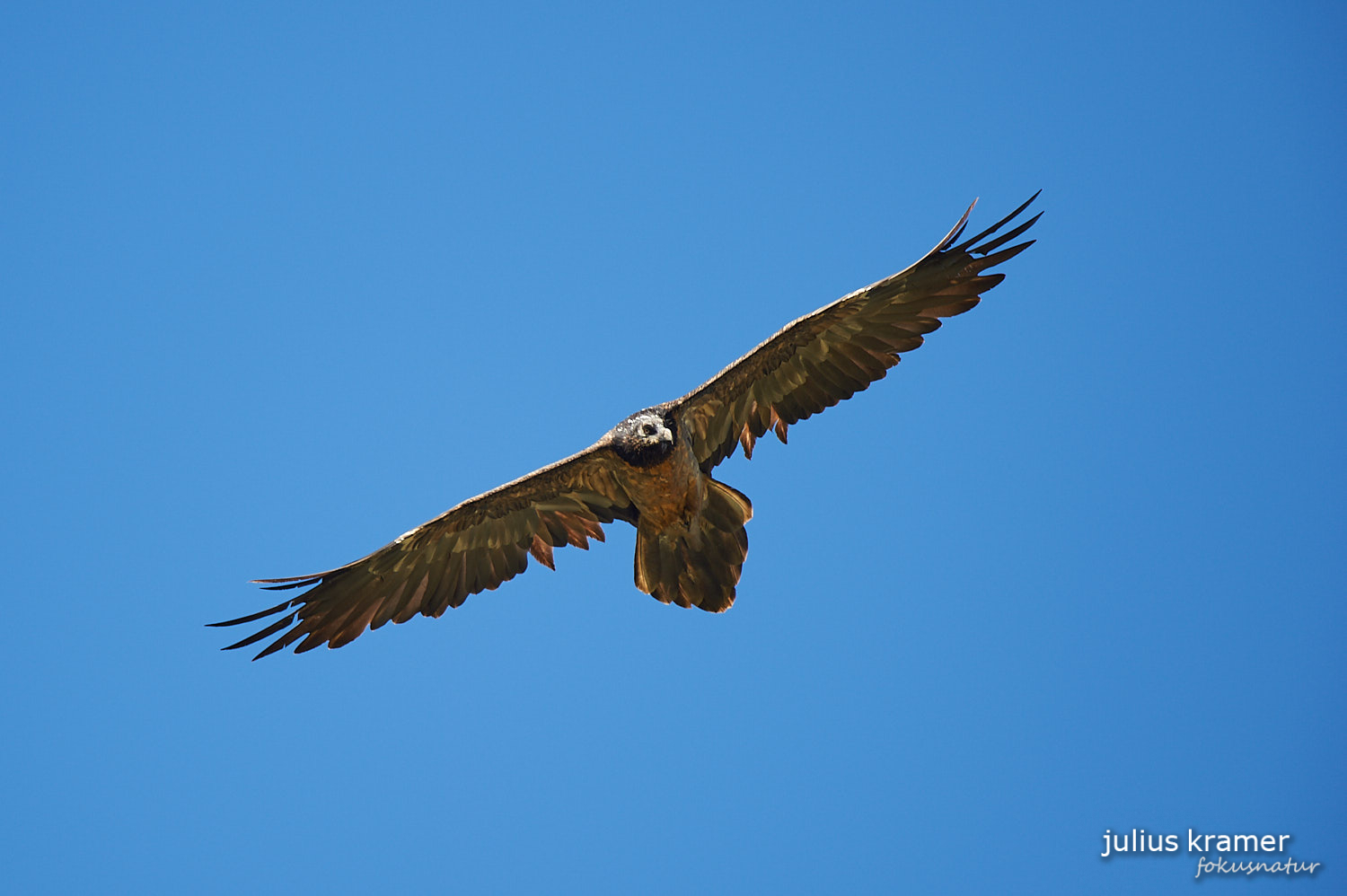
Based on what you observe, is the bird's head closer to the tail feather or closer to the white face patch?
the white face patch

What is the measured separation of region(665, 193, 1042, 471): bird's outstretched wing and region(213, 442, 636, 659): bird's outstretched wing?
4.07 ft

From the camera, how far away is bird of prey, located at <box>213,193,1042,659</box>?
35.4 feet

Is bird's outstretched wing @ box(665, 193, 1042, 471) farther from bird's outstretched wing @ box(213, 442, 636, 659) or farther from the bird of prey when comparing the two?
bird's outstretched wing @ box(213, 442, 636, 659)

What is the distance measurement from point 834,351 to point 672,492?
218 centimetres

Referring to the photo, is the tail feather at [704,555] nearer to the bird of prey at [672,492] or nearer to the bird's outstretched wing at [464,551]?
the bird of prey at [672,492]

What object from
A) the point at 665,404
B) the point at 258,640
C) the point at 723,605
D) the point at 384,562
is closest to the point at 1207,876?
the point at 723,605

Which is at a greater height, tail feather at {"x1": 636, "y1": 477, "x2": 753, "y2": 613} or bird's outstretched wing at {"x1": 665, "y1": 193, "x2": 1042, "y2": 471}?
bird's outstretched wing at {"x1": 665, "y1": 193, "x2": 1042, "y2": 471}

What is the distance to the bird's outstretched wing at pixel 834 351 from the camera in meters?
10.7

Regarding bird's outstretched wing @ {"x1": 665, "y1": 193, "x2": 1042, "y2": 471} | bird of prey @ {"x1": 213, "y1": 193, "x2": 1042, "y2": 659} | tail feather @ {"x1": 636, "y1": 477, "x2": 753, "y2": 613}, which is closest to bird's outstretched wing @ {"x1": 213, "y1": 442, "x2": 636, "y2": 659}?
bird of prey @ {"x1": 213, "y1": 193, "x2": 1042, "y2": 659}

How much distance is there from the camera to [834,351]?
11.3m

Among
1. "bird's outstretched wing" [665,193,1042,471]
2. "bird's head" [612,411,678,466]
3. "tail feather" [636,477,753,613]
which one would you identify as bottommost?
"tail feather" [636,477,753,613]

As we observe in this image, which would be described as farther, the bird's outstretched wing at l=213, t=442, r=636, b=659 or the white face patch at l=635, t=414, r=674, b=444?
the bird's outstretched wing at l=213, t=442, r=636, b=659

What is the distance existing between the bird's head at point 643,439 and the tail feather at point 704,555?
0.88 meters

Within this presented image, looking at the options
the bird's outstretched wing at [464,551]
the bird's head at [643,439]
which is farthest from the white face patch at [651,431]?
the bird's outstretched wing at [464,551]
